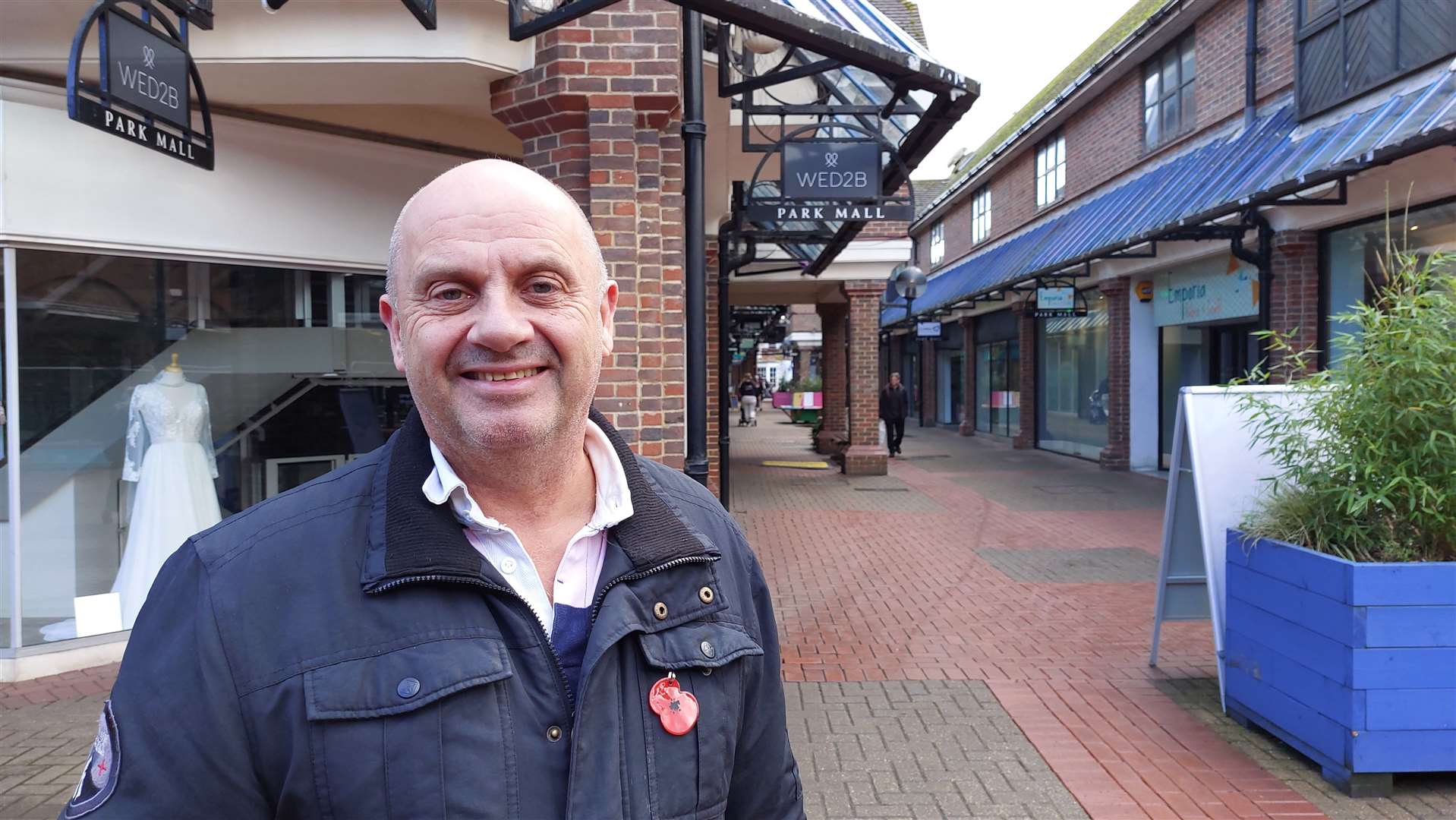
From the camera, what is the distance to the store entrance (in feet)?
44.8

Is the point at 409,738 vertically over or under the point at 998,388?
under

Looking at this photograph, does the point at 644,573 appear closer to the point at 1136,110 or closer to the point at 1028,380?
the point at 1136,110

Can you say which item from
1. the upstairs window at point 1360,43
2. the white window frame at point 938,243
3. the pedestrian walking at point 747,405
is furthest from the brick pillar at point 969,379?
the upstairs window at point 1360,43

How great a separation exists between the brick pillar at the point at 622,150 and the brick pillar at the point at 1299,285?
8.47 m

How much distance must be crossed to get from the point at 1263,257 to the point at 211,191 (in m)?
10.6

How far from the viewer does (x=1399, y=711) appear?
404 cm

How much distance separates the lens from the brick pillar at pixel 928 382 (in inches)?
1265

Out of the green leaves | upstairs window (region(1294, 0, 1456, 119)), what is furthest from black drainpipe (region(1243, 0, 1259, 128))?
the green leaves

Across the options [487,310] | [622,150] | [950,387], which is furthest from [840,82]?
[950,387]

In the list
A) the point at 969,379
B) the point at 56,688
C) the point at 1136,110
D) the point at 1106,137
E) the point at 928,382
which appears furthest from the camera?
the point at 928,382

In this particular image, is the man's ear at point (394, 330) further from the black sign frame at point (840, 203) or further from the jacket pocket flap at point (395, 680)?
the black sign frame at point (840, 203)

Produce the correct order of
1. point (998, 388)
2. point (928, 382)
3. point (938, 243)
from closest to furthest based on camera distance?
point (998, 388) < point (938, 243) < point (928, 382)

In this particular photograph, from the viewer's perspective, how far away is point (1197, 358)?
15258 mm

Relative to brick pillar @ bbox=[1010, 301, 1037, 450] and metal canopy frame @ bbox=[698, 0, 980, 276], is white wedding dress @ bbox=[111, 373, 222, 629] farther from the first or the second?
brick pillar @ bbox=[1010, 301, 1037, 450]
